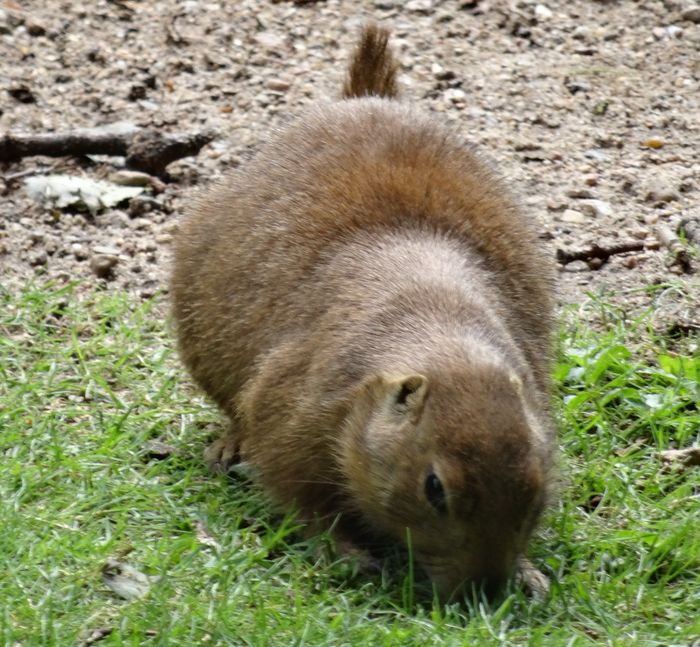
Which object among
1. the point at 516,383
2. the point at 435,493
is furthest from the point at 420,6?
the point at 435,493

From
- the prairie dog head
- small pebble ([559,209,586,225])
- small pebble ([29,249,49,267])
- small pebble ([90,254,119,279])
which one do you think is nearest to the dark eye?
the prairie dog head

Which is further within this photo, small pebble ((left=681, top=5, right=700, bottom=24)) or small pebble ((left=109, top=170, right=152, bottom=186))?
small pebble ((left=681, top=5, right=700, bottom=24))

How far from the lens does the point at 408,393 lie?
480 cm

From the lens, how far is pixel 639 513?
5.50 metres

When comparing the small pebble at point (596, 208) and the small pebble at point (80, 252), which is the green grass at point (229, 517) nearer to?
the small pebble at point (80, 252)

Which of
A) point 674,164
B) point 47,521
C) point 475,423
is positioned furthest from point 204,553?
point 674,164

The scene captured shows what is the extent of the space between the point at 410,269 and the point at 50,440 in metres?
1.66

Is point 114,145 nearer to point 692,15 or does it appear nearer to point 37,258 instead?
point 37,258

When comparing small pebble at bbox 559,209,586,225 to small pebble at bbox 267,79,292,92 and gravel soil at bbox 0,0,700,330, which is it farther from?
small pebble at bbox 267,79,292,92

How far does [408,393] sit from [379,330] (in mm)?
412

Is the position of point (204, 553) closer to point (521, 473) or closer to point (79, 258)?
point (521, 473)

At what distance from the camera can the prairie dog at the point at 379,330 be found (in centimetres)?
463

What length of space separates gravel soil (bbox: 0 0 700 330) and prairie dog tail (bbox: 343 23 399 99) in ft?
3.73

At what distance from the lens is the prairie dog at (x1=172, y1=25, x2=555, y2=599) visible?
463cm
